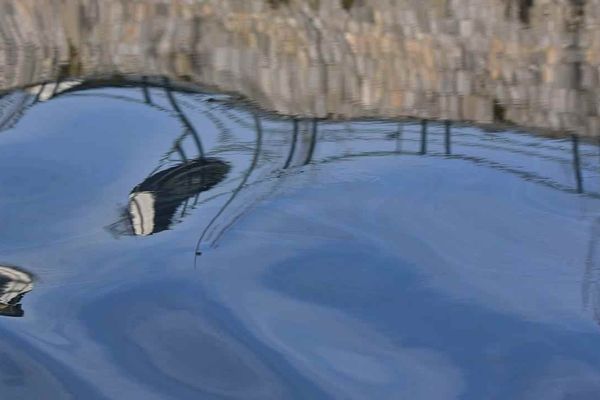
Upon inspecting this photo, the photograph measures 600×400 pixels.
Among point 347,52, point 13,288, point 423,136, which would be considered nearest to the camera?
point 13,288

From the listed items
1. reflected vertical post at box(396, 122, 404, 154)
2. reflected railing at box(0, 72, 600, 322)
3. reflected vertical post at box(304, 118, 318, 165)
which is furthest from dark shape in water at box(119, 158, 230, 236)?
reflected vertical post at box(396, 122, 404, 154)

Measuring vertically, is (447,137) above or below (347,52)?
below

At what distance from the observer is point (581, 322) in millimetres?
1010

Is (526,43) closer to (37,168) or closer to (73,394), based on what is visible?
(37,168)

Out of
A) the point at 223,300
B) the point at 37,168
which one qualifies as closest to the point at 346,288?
the point at 223,300

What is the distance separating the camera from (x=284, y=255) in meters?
1.15

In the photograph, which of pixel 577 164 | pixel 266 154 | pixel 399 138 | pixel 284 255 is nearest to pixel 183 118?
pixel 266 154

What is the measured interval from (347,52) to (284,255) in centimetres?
66

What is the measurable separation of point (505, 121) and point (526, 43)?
0.31 m

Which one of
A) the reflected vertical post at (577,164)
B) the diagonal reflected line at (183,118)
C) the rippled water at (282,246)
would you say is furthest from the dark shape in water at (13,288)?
the reflected vertical post at (577,164)

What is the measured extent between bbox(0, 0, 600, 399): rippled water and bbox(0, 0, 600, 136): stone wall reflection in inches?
0.8

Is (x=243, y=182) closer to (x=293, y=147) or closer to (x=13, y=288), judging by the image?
(x=293, y=147)

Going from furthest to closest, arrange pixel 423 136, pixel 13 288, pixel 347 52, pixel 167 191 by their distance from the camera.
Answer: pixel 347 52
pixel 423 136
pixel 167 191
pixel 13 288

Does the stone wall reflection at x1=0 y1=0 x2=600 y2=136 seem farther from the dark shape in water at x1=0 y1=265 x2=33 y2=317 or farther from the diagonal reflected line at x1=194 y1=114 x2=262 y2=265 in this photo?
the dark shape in water at x1=0 y1=265 x2=33 y2=317
